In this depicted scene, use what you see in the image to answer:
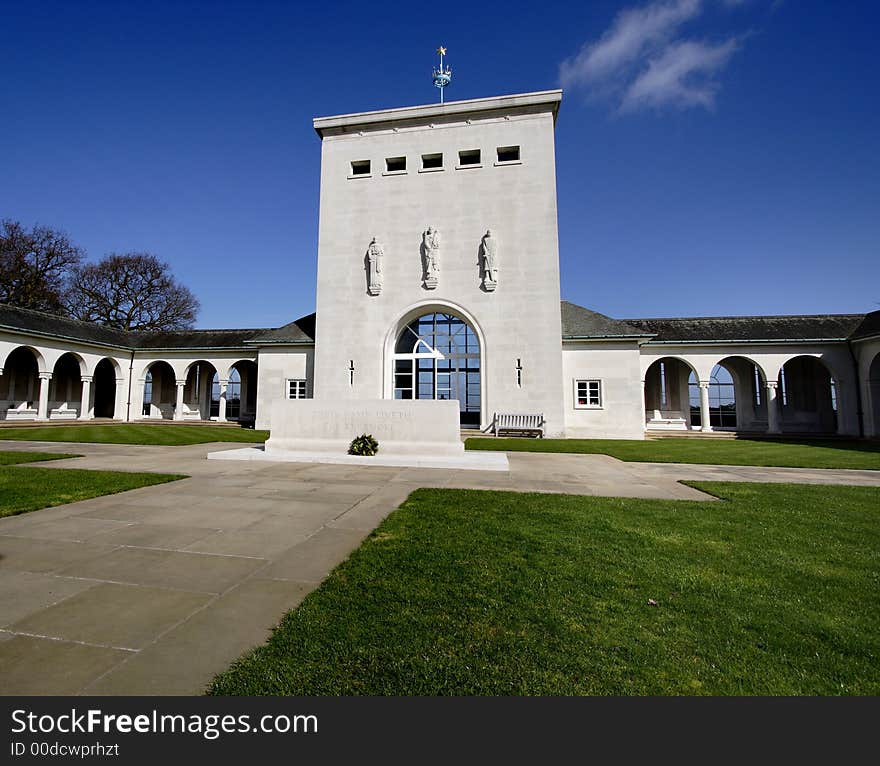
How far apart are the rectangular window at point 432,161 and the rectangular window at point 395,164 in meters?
1.23

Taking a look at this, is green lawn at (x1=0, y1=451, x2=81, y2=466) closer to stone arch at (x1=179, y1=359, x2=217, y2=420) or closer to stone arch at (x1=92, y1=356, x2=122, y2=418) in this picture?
stone arch at (x1=179, y1=359, x2=217, y2=420)

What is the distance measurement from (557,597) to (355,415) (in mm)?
10256

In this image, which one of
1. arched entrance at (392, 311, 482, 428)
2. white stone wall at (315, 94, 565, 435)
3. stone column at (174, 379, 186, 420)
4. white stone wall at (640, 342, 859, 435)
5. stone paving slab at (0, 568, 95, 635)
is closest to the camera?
stone paving slab at (0, 568, 95, 635)

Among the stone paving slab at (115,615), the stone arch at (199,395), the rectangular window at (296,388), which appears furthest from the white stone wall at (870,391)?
the stone arch at (199,395)

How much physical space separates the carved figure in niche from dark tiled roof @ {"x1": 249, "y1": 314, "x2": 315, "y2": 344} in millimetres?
8207

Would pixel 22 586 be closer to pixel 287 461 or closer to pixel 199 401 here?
pixel 287 461

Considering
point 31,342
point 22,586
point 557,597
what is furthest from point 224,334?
point 557,597

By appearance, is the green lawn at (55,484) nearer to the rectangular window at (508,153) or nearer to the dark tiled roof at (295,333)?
the dark tiled roof at (295,333)

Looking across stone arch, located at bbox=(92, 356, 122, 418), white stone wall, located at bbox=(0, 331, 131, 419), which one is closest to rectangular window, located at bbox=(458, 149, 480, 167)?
white stone wall, located at bbox=(0, 331, 131, 419)

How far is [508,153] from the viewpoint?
2447 centimetres

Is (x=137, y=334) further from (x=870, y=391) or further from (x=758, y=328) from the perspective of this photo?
(x=870, y=391)

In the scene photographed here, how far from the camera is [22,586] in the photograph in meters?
3.36

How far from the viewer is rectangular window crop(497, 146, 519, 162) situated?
2411 cm

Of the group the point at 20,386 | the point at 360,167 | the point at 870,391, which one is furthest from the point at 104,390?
the point at 870,391
